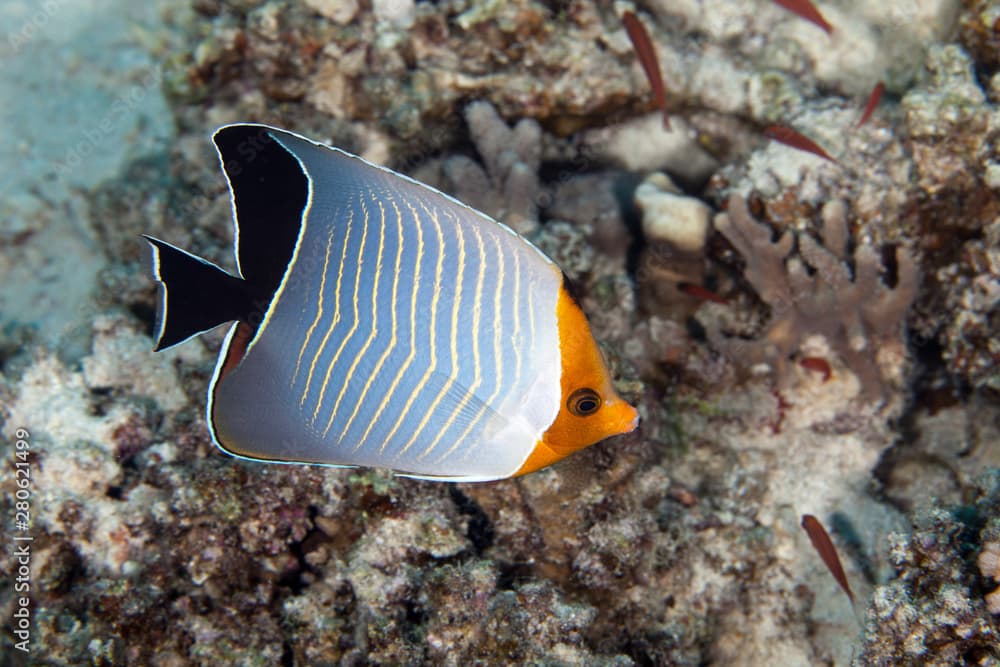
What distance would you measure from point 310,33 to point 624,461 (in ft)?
9.87

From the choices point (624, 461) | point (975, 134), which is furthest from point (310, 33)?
point (975, 134)

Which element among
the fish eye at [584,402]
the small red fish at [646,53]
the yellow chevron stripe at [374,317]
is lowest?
the small red fish at [646,53]

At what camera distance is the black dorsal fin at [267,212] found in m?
1.76

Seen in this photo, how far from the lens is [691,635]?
297 centimetres

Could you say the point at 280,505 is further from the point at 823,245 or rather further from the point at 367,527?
the point at 823,245

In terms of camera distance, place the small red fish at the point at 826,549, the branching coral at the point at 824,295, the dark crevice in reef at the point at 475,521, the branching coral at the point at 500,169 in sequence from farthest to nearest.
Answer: the branching coral at the point at 500,169 → the branching coral at the point at 824,295 → the small red fish at the point at 826,549 → the dark crevice in reef at the point at 475,521

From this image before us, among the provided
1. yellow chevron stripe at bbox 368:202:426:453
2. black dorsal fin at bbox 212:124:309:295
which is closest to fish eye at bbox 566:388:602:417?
yellow chevron stripe at bbox 368:202:426:453

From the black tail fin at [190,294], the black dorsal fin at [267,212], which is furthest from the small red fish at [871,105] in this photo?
the black tail fin at [190,294]

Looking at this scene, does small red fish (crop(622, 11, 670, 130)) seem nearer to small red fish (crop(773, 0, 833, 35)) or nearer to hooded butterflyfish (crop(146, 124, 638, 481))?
small red fish (crop(773, 0, 833, 35))

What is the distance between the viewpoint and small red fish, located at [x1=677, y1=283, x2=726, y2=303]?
Answer: 3396mm

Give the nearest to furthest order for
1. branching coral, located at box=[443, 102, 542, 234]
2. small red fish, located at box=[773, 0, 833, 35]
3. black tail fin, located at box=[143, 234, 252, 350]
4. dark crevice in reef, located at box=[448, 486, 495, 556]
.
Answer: black tail fin, located at box=[143, 234, 252, 350], dark crevice in reef, located at box=[448, 486, 495, 556], branching coral, located at box=[443, 102, 542, 234], small red fish, located at box=[773, 0, 833, 35]

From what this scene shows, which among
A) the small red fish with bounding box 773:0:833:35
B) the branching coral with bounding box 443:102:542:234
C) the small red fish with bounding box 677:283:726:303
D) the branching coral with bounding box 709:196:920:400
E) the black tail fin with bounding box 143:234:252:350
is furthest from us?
the small red fish with bounding box 773:0:833:35

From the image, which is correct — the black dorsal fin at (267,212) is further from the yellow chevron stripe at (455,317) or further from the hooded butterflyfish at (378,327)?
the yellow chevron stripe at (455,317)

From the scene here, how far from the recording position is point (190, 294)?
1.76 meters
